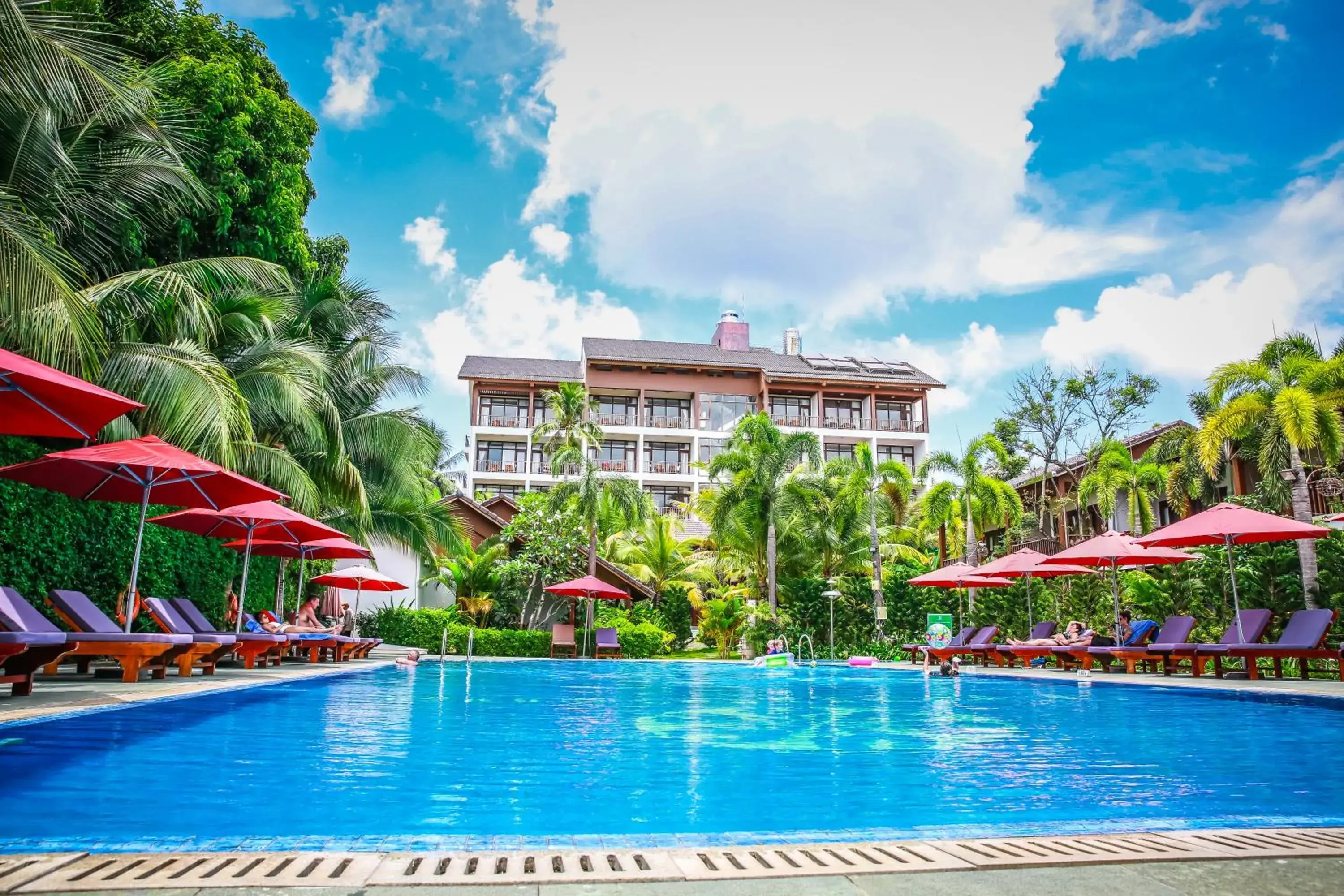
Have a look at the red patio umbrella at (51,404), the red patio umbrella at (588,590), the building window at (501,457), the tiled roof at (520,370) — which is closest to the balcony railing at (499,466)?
the building window at (501,457)

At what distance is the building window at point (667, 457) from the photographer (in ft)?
173

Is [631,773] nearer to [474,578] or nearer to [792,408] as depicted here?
[474,578]

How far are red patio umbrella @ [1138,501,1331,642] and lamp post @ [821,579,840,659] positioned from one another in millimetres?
10854

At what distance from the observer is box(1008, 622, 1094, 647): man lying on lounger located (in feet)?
54.6

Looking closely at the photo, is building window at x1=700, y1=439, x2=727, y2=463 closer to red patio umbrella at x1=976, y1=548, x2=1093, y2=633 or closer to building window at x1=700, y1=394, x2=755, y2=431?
building window at x1=700, y1=394, x2=755, y2=431

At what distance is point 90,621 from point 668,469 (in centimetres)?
4361

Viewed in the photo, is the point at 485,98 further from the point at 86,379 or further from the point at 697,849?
the point at 697,849

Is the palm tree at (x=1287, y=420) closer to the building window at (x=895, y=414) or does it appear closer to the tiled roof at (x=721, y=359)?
the tiled roof at (x=721, y=359)

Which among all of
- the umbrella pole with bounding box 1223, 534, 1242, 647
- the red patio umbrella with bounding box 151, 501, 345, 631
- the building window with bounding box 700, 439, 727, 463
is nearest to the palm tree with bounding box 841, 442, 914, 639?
the umbrella pole with bounding box 1223, 534, 1242, 647

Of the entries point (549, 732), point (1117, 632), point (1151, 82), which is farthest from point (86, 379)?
point (1151, 82)

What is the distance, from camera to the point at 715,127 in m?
21.2

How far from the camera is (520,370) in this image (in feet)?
A: 173

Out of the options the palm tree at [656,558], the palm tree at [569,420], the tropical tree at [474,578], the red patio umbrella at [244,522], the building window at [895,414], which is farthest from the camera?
the building window at [895,414]

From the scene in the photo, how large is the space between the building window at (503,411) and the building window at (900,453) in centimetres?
2174
